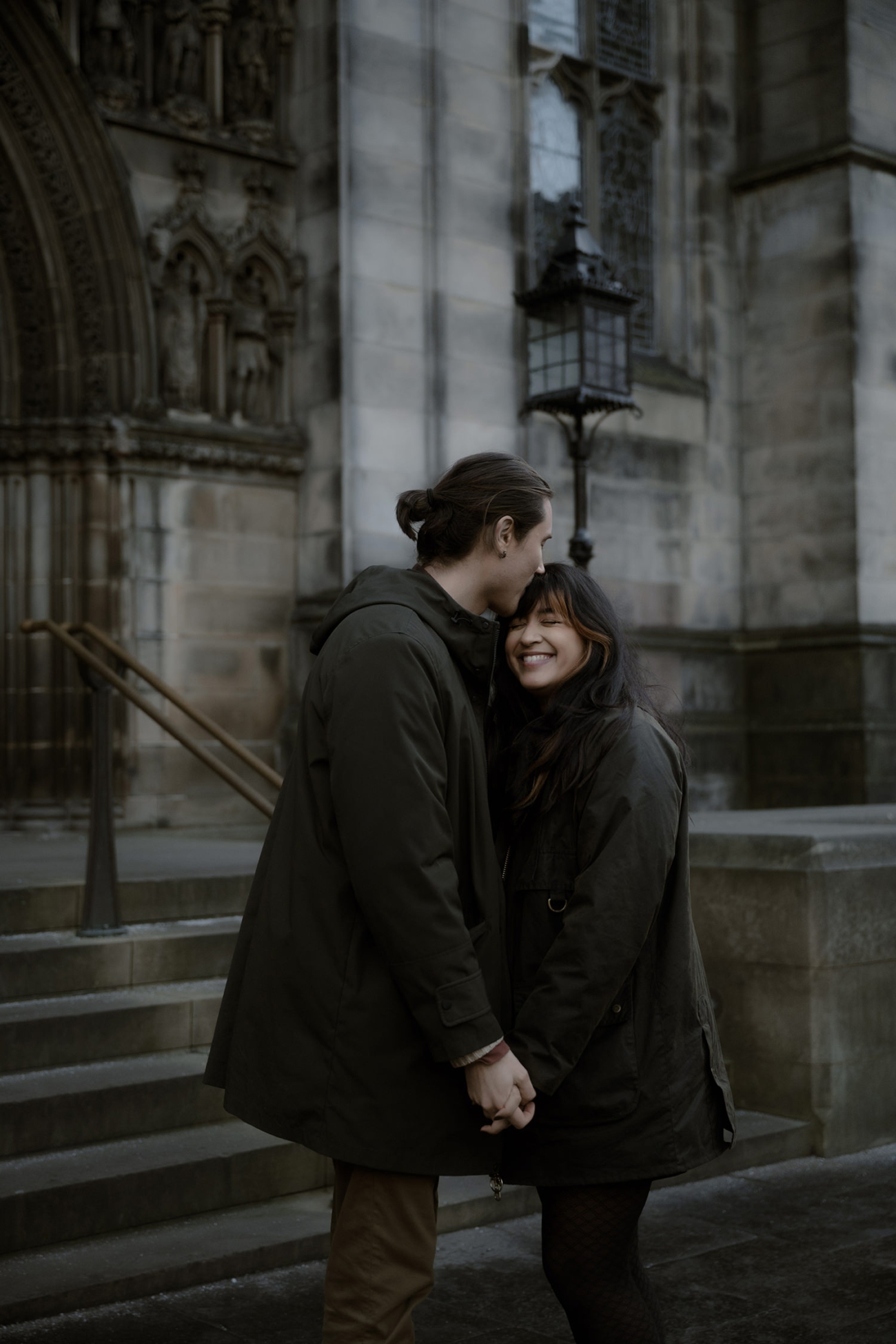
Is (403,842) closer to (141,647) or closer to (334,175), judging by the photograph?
(141,647)

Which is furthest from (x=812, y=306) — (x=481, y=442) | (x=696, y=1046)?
(x=696, y=1046)

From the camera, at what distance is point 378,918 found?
235cm

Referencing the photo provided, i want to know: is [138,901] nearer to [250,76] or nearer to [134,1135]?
[134,1135]

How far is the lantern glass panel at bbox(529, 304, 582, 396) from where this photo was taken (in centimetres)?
854

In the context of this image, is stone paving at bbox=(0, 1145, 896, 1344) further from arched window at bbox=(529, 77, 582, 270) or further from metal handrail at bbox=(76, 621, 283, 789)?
arched window at bbox=(529, 77, 582, 270)

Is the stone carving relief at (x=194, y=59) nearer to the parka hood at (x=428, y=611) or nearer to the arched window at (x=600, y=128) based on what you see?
the arched window at (x=600, y=128)

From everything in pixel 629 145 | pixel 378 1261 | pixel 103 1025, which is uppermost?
pixel 629 145

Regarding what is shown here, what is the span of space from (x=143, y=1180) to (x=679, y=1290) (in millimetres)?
1478

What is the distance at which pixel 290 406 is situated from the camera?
10.0 meters

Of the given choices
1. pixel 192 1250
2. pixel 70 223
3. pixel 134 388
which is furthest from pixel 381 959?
pixel 70 223

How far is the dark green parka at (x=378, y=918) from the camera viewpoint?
2.35 metres

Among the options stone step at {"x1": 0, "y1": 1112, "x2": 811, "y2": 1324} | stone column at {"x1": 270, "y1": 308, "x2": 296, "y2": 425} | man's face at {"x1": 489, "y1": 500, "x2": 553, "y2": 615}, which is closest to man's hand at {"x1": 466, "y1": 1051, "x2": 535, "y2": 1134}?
man's face at {"x1": 489, "y1": 500, "x2": 553, "y2": 615}

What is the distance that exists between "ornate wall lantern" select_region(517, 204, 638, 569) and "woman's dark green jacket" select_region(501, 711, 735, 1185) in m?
5.81

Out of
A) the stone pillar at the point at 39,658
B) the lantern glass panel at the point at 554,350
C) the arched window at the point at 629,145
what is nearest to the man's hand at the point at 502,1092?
the lantern glass panel at the point at 554,350
